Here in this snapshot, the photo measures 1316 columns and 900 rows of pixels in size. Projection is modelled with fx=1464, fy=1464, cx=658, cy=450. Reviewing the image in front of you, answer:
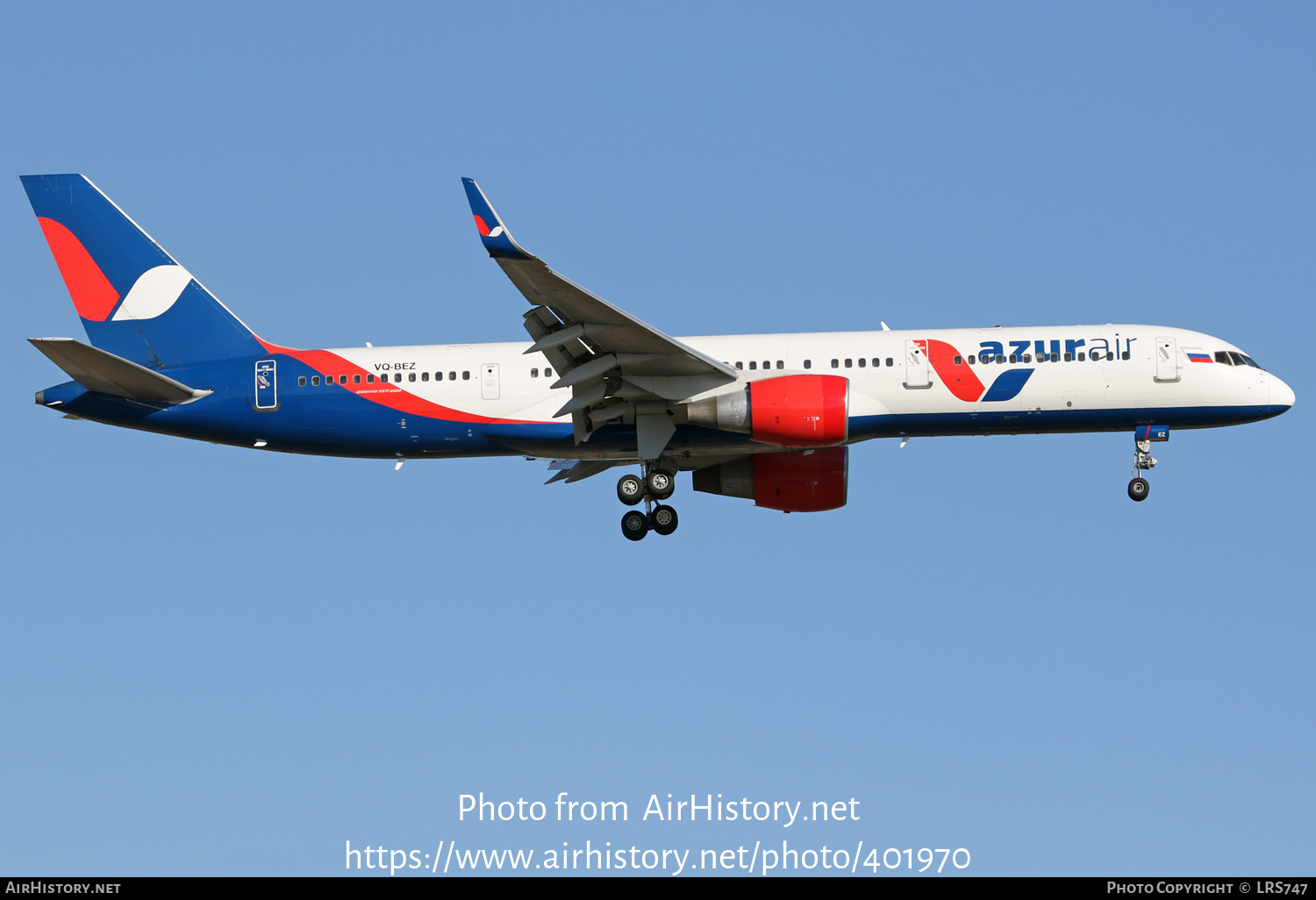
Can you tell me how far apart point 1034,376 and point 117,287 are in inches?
964

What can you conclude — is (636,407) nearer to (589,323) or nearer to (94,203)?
(589,323)

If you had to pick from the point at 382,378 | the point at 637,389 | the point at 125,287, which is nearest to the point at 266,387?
the point at 382,378

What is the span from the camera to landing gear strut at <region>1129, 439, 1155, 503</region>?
38062 mm

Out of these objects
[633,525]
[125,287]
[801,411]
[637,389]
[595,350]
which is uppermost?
[125,287]

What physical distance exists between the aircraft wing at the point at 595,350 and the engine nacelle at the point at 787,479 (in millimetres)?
4736

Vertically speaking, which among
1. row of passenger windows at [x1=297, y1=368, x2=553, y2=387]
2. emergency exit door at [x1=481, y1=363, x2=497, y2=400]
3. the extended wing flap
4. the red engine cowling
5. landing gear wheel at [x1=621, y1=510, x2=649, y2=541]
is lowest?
landing gear wheel at [x1=621, y1=510, x2=649, y2=541]

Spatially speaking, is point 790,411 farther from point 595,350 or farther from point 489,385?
point 489,385

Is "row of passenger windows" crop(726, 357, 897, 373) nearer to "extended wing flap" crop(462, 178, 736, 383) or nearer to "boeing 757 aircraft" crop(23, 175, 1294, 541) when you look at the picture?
"boeing 757 aircraft" crop(23, 175, 1294, 541)

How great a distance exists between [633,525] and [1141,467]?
13.4 m

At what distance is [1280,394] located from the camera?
38.0 meters

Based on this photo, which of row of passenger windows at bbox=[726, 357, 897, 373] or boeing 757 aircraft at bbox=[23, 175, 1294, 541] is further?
row of passenger windows at bbox=[726, 357, 897, 373]

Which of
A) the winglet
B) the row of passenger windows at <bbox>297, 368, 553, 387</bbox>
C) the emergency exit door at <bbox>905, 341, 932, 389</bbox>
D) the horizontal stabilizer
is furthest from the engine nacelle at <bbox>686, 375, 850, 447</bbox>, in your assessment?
the horizontal stabilizer

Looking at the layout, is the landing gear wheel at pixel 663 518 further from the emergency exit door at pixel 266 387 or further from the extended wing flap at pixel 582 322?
the emergency exit door at pixel 266 387

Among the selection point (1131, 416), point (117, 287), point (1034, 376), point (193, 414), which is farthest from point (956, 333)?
point (117, 287)
